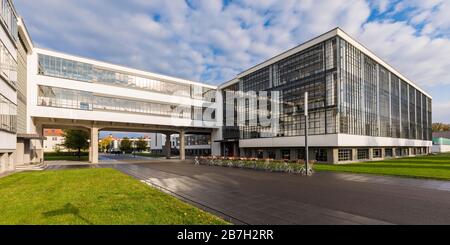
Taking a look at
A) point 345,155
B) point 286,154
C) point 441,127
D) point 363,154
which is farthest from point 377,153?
point 441,127

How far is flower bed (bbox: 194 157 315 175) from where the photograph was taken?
2060cm

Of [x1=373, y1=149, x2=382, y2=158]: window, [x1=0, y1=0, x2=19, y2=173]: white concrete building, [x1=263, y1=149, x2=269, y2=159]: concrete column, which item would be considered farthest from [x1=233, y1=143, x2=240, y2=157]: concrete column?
[x1=0, y1=0, x2=19, y2=173]: white concrete building

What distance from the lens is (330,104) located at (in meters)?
31.7

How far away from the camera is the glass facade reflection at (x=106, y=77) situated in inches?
1308

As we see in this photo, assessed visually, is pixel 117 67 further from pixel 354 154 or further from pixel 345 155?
pixel 354 154

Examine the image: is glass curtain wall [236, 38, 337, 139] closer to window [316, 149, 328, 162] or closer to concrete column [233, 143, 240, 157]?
window [316, 149, 328, 162]

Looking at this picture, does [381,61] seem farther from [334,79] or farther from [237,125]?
[237,125]

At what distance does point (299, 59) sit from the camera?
37.2 metres

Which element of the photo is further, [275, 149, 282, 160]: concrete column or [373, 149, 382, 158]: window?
[373, 149, 382, 158]: window

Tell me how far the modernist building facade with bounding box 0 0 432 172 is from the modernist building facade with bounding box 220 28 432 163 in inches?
6.2

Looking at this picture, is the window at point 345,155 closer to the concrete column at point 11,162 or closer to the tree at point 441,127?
the concrete column at point 11,162

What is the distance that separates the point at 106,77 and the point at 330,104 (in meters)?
36.1
